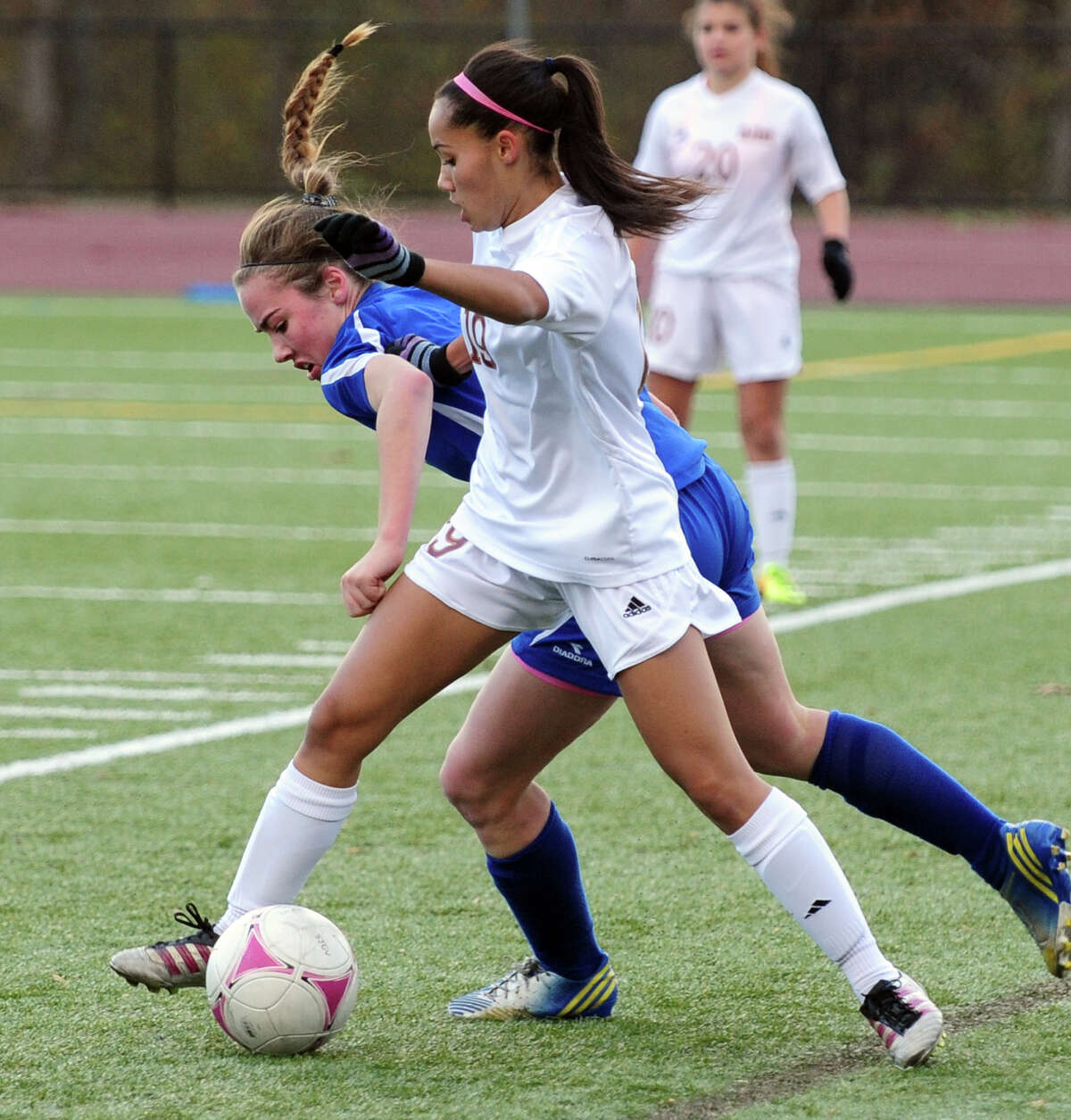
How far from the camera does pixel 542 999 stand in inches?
159

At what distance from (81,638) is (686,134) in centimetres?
319

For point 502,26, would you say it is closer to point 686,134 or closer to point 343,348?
point 686,134

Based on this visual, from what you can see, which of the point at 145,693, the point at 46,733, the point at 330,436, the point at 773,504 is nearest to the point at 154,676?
the point at 145,693

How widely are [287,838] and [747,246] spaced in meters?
5.37

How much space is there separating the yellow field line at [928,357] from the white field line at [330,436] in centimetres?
342

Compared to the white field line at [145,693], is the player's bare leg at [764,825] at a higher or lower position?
higher

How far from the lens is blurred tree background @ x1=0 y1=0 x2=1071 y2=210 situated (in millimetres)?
26453

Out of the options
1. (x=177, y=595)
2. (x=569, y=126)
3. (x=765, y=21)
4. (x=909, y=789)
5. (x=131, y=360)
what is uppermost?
(x=569, y=126)

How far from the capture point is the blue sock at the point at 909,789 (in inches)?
157

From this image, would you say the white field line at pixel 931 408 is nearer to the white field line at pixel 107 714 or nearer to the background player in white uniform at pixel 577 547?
the white field line at pixel 107 714

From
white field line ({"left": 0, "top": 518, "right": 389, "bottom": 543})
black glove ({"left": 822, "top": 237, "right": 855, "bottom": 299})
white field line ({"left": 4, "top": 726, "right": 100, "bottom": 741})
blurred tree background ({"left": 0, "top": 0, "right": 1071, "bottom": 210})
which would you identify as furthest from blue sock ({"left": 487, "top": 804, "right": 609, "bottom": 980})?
blurred tree background ({"left": 0, "top": 0, "right": 1071, "bottom": 210})

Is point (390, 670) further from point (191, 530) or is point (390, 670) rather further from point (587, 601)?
point (191, 530)

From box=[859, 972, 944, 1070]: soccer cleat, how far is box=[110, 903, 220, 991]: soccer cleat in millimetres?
1181

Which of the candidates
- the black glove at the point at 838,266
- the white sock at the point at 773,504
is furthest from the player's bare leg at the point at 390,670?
the black glove at the point at 838,266
